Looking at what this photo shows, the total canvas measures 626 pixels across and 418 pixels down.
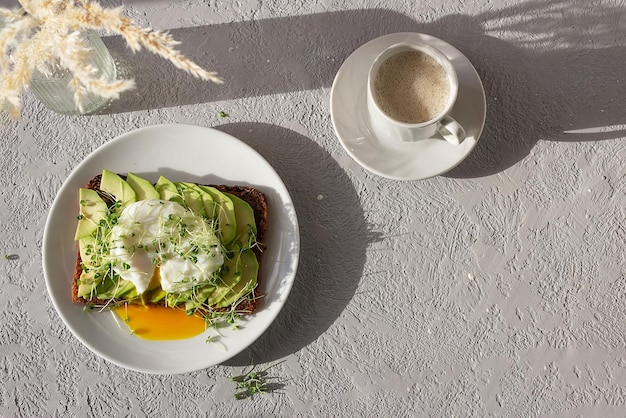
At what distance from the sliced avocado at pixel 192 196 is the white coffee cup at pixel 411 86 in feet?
1.54

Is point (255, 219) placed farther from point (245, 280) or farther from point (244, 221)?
point (245, 280)

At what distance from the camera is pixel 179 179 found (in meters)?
1.51

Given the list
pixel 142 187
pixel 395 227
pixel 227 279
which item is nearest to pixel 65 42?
pixel 142 187

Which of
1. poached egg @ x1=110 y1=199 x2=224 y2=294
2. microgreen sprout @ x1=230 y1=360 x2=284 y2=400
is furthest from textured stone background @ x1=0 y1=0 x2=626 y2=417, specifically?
poached egg @ x1=110 y1=199 x2=224 y2=294

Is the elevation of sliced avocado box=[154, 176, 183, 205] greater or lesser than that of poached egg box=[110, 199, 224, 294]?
greater

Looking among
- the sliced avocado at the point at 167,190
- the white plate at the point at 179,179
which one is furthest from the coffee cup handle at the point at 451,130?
the sliced avocado at the point at 167,190

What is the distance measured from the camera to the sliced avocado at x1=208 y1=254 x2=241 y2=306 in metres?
1.41

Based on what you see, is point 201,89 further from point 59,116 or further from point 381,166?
point 381,166

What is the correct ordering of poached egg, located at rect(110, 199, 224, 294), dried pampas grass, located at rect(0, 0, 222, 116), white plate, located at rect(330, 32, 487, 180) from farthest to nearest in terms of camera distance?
1. white plate, located at rect(330, 32, 487, 180)
2. poached egg, located at rect(110, 199, 224, 294)
3. dried pampas grass, located at rect(0, 0, 222, 116)

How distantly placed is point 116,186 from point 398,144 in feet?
2.30

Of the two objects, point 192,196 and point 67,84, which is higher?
point 67,84

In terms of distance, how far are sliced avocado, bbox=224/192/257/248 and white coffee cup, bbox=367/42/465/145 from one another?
0.39m

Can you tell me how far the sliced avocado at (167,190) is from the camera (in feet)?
4.66

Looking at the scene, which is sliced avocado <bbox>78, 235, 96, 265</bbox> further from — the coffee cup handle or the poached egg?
the coffee cup handle
